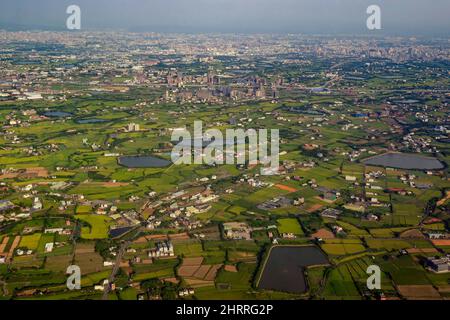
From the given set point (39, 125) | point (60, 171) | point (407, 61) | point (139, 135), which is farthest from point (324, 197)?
point (407, 61)

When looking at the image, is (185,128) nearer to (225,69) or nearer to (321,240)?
(321,240)

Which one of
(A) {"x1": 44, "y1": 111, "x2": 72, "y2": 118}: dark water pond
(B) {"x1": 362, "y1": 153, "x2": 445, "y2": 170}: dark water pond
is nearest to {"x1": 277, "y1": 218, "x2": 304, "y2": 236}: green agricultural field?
(B) {"x1": 362, "y1": 153, "x2": 445, "y2": 170}: dark water pond

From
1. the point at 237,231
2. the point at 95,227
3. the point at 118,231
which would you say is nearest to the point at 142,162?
the point at 95,227

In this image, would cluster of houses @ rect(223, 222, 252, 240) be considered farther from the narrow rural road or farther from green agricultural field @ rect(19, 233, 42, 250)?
green agricultural field @ rect(19, 233, 42, 250)

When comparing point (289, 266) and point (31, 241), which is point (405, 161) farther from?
point (31, 241)

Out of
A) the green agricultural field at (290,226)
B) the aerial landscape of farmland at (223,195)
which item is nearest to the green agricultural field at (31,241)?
the aerial landscape of farmland at (223,195)

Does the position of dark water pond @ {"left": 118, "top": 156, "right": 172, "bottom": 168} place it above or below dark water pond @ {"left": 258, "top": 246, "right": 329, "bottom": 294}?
above
